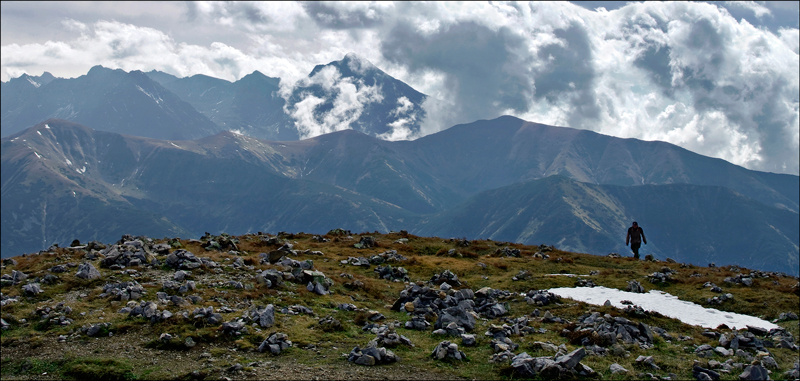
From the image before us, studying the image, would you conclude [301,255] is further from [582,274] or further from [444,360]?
[444,360]

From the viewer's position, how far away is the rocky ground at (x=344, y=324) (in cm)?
1989

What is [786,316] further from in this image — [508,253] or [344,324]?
[344,324]

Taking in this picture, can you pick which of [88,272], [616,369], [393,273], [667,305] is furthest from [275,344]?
[667,305]

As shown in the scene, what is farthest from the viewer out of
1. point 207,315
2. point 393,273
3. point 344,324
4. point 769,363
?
point 393,273

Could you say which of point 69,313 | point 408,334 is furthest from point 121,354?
point 408,334

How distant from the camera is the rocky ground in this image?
19891 millimetres

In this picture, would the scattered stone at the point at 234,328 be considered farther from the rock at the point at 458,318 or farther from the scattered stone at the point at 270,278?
the rock at the point at 458,318

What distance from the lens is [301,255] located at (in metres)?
46.0

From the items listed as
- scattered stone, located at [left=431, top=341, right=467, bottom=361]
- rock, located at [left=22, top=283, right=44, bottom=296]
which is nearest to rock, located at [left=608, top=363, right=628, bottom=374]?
scattered stone, located at [left=431, top=341, right=467, bottom=361]

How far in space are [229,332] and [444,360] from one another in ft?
31.7

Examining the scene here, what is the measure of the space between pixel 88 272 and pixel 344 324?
56.6 feet

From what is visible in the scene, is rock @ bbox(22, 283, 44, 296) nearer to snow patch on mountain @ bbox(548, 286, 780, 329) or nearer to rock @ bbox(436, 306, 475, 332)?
rock @ bbox(436, 306, 475, 332)

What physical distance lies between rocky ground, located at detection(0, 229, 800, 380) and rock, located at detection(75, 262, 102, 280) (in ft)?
0.43

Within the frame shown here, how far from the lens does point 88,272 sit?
31.4m
